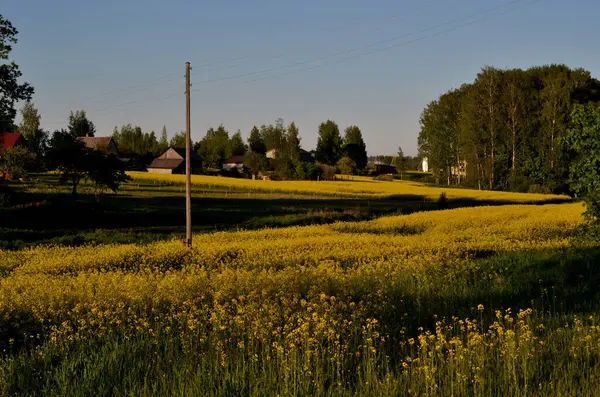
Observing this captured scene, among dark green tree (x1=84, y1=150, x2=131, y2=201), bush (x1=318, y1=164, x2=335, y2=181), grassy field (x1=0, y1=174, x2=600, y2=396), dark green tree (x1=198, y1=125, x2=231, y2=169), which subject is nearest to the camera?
grassy field (x1=0, y1=174, x2=600, y2=396)

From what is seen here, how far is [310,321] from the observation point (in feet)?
28.0

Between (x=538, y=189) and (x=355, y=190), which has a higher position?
(x=538, y=189)

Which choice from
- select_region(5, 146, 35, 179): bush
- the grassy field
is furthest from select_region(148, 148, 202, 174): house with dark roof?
the grassy field

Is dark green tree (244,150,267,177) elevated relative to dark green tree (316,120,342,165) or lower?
lower

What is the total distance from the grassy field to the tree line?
175ft

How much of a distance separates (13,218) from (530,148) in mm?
64425

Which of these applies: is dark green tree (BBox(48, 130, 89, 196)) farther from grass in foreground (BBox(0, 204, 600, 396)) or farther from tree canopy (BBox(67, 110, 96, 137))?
tree canopy (BBox(67, 110, 96, 137))

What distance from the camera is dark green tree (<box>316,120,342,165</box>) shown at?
145250mm

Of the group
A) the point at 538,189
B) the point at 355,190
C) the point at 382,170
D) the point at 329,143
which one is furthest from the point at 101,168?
the point at 382,170

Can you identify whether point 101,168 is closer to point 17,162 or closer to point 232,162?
point 17,162

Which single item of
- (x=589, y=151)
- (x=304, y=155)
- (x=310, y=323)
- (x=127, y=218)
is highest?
(x=304, y=155)

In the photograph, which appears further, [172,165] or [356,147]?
[356,147]

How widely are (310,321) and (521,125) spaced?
249 ft

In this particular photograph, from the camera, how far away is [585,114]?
16.4 meters
